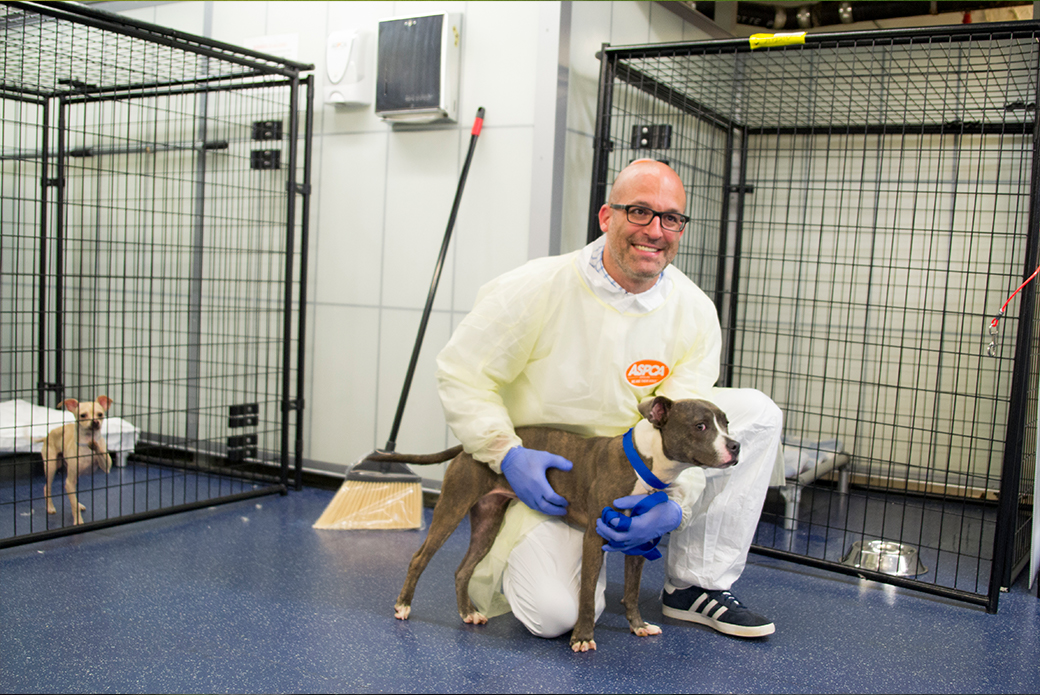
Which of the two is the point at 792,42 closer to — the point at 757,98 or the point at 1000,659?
the point at 757,98

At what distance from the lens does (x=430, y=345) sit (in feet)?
11.3

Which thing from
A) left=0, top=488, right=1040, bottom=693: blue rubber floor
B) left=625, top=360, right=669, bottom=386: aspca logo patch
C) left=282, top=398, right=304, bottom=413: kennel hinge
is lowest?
left=0, top=488, right=1040, bottom=693: blue rubber floor

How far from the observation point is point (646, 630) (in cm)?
217

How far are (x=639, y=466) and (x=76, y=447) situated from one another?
2199mm

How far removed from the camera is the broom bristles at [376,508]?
3.07 metres

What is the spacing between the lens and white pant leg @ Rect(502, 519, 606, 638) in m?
2.06

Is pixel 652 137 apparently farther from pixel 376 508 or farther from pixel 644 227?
pixel 376 508

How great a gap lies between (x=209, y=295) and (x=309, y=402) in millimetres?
761

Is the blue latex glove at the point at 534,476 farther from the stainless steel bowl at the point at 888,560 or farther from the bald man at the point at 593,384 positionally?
the stainless steel bowl at the point at 888,560

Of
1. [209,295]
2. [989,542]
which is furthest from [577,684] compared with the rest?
[209,295]

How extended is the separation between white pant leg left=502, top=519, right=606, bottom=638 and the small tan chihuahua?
175 cm

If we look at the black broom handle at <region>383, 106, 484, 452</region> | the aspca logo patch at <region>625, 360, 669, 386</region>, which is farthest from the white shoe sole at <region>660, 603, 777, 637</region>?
the black broom handle at <region>383, 106, 484, 452</region>

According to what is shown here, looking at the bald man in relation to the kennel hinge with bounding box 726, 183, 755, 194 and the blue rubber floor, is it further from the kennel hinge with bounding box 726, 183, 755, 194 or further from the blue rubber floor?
the kennel hinge with bounding box 726, 183, 755, 194

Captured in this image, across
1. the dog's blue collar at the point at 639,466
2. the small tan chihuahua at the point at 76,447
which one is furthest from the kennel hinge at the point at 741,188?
the small tan chihuahua at the point at 76,447
